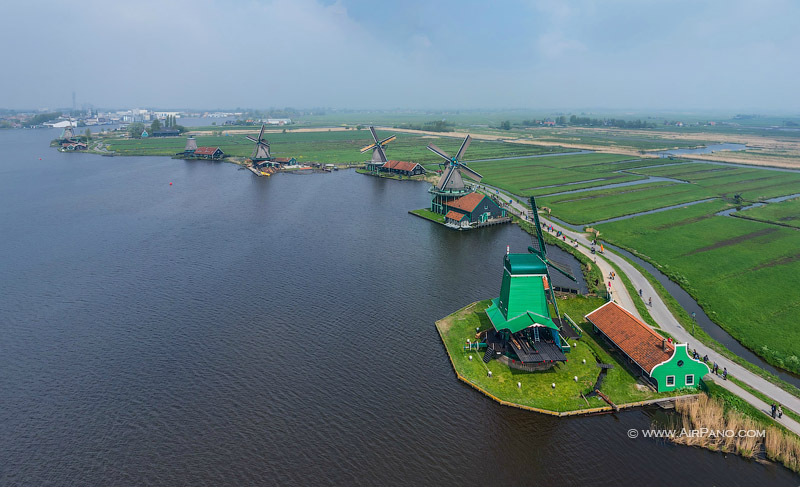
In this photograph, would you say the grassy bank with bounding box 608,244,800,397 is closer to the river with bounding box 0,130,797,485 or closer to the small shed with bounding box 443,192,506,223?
the river with bounding box 0,130,797,485

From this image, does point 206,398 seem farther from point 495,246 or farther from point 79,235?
point 79,235

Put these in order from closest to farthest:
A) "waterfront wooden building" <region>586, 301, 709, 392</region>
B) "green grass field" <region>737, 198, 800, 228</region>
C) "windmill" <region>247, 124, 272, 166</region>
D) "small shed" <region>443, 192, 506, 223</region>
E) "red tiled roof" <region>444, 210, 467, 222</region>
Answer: "waterfront wooden building" <region>586, 301, 709, 392</region> → "red tiled roof" <region>444, 210, 467, 222</region> → "small shed" <region>443, 192, 506, 223</region> → "green grass field" <region>737, 198, 800, 228</region> → "windmill" <region>247, 124, 272, 166</region>

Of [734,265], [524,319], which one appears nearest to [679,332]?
[524,319]

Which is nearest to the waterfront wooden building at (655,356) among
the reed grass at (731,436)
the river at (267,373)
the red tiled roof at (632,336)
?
the red tiled roof at (632,336)

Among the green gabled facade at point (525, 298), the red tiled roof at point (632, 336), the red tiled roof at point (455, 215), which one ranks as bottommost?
the red tiled roof at point (632, 336)

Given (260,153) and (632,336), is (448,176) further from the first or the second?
(260,153)

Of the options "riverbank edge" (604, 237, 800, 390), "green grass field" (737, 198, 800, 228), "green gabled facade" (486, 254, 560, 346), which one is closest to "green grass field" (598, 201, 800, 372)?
"riverbank edge" (604, 237, 800, 390)

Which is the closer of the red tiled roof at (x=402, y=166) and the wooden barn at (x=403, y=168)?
the red tiled roof at (x=402, y=166)

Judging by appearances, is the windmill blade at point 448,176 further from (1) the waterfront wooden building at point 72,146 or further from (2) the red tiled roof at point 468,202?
(1) the waterfront wooden building at point 72,146
